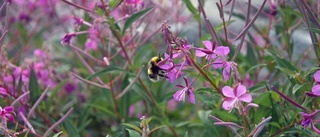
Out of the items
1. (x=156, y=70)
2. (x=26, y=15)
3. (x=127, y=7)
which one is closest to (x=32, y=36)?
(x=26, y=15)

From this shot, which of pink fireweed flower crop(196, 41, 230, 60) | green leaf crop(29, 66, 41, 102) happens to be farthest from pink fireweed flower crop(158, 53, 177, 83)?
green leaf crop(29, 66, 41, 102)

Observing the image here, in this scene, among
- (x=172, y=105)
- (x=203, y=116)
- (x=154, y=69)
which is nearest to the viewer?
(x=154, y=69)

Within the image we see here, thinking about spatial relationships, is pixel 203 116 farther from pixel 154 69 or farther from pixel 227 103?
pixel 227 103

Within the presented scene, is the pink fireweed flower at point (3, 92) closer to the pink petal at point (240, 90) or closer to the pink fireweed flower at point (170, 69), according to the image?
the pink fireweed flower at point (170, 69)

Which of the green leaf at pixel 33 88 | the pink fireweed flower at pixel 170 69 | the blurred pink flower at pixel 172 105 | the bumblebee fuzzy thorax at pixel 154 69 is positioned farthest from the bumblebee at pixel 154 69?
the blurred pink flower at pixel 172 105

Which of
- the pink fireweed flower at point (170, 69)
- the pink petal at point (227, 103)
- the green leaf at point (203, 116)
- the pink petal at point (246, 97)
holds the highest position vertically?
the pink fireweed flower at point (170, 69)

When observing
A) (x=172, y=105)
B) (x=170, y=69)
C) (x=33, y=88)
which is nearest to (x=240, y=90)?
(x=170, y=69)

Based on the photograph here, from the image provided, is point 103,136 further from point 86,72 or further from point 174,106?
point 174,106

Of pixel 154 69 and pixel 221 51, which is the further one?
pixel 154 69

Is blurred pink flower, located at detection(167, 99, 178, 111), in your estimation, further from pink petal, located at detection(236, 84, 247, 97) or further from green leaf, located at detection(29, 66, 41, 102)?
pink petal, located at detection(236, 84, 247, 97)
